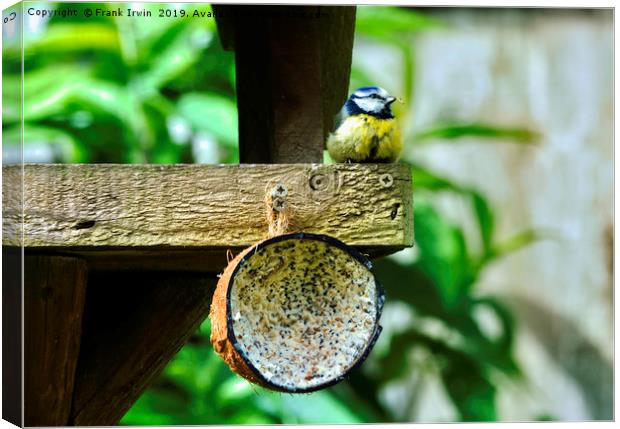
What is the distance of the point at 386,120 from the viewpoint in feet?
4.73

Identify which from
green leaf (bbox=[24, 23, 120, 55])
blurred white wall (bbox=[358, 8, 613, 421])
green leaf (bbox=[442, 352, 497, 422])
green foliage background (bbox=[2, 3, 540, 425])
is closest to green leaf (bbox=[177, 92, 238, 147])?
green foliage background (bbox=[2, 3, 540, 425])

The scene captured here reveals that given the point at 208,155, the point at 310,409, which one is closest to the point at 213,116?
the point at 208,155

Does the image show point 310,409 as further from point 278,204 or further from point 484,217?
point 278,204

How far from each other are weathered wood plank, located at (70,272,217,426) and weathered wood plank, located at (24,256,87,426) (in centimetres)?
5

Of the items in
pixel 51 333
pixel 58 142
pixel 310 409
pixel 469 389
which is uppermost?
pixel 58 142

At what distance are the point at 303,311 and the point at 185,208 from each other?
0.19 metres

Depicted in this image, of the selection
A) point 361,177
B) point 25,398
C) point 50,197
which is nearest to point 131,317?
point 25,398

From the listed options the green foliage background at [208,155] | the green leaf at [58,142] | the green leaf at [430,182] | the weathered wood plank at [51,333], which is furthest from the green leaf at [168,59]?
the weathered wood plank at [51,333]

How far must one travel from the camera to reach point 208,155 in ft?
8.62

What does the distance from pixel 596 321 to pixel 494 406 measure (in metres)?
0.80

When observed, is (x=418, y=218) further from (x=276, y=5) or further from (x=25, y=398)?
(x=25, y=398)

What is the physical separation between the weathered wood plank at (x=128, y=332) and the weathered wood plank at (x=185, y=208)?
0.88 ft

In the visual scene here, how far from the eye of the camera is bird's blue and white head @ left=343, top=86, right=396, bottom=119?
149 cm

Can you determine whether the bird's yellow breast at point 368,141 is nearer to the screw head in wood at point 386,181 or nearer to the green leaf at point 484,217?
the screw head in wood at point 386,181
